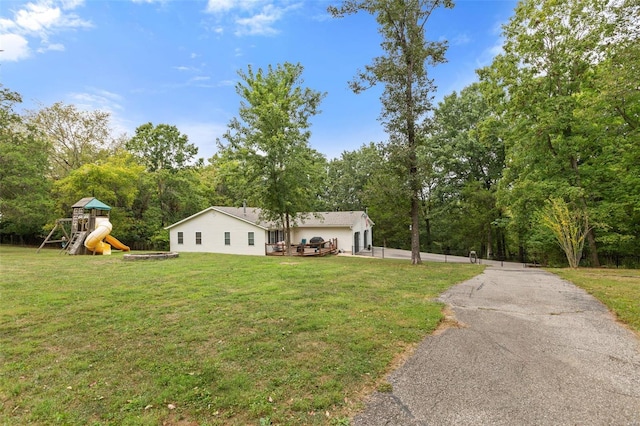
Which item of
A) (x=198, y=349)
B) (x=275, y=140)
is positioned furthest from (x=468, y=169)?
(x=198, y=349)

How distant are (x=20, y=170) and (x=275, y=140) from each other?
19586 millimetres

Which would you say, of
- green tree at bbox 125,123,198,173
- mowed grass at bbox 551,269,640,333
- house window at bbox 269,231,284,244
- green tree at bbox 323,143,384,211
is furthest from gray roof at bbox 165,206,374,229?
mowed grass at bbox 551,269,640,333

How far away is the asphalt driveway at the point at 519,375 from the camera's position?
9.68ft

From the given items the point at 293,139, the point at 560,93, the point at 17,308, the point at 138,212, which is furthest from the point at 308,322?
the point at 138,212

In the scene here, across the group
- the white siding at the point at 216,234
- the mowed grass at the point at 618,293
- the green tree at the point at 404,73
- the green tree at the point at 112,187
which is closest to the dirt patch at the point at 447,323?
the mowed grass at the point at 618,293

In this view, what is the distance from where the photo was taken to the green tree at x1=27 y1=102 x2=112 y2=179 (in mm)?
27188

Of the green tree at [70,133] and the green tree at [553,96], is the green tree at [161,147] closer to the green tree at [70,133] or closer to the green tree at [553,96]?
the green tree at [70,133]

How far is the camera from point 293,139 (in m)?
18.6

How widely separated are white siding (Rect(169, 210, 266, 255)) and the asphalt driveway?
17.9m

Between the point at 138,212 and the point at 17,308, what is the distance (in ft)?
78.1

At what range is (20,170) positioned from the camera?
22.0 metres

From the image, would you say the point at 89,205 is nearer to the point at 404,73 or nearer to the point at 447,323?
the point at 404,73

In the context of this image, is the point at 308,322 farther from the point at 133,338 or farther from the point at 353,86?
the point at 353,86

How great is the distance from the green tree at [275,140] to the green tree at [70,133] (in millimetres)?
18338
